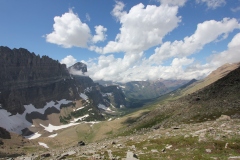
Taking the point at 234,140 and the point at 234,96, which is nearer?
the point at 234,140

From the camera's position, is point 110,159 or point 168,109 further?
point 168,109

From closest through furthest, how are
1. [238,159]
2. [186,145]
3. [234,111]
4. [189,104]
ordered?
[238,159]
[186,145]
[234,111]
[189,104]

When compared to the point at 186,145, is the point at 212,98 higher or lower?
higher

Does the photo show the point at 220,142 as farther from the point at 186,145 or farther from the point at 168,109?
the point at 168,109

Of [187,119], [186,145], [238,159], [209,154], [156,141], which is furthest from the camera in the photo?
[187,119]

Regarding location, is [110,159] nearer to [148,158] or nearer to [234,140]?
[148,158]

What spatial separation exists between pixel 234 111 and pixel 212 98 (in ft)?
71.0

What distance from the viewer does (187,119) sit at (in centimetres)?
8506

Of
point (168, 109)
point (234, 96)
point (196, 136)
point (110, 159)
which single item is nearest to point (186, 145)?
point (196, 136)

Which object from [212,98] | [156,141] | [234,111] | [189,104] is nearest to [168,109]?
[189,104]

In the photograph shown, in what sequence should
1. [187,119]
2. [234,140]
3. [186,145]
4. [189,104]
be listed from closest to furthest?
1. [234,140]
2. [186,145]
3. [187,119]
4. [189,104]

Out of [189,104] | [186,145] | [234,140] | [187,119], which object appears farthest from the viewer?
[189,104]

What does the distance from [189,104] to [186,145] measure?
65094 millimetres

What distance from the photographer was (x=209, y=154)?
34156mm
